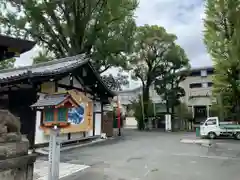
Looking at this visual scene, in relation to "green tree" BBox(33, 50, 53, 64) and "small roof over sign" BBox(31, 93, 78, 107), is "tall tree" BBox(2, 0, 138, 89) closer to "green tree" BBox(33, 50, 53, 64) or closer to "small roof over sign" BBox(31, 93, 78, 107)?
"green tree" BBox(33, 50, 53, 64)

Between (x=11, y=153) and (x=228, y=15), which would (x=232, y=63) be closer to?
(x=228, y=15)

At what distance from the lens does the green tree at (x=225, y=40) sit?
16.7m

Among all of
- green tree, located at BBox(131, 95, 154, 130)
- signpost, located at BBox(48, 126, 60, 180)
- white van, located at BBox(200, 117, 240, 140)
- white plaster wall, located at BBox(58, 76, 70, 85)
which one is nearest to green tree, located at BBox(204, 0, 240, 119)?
white van, located at BBox(200, 117, 240, 140)

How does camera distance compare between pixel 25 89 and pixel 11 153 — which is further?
pixel 25 89

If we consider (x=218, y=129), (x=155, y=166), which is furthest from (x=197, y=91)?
(x=155, y=166)

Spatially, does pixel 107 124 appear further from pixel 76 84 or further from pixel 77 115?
pixel 76 84

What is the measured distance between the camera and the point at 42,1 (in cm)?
1817

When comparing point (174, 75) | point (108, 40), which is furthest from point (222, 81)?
point (108, 40)

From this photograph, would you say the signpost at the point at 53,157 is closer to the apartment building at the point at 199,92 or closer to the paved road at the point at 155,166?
the paved road at the point at 155,166

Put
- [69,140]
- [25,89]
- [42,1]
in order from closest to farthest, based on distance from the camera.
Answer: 1. [25,89]
2. [69,140]
3. [42,1]

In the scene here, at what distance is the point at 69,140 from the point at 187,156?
6.32 meters

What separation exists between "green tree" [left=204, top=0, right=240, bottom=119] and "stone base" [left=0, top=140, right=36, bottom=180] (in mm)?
16268

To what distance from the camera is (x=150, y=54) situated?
26.4 meters

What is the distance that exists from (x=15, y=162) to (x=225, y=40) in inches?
704
